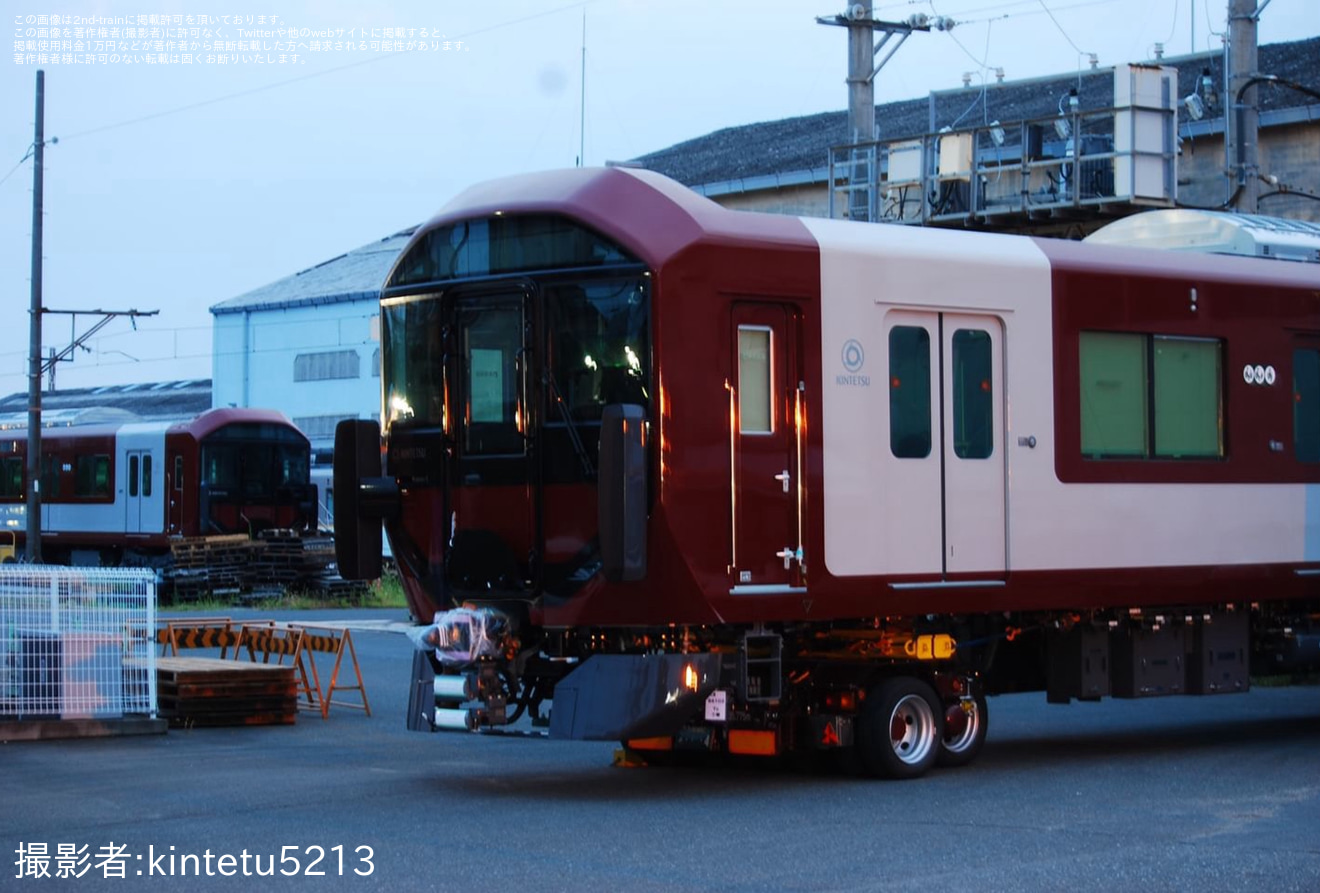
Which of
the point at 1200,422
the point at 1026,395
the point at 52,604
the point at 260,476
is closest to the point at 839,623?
the point at 1026,395

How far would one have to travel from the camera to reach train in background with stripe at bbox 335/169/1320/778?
38.2ft

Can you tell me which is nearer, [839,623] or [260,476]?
[839,623]

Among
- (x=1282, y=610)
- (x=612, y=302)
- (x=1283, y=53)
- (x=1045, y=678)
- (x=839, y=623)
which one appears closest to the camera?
(x=612, y=302)

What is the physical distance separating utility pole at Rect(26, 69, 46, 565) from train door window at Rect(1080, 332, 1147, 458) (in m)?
→ 25.2

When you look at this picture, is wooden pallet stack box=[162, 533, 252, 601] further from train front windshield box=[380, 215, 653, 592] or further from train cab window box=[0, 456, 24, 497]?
train front windshield box=[380, 215, 653, 592]

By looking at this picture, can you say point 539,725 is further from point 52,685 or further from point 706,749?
point 52,685

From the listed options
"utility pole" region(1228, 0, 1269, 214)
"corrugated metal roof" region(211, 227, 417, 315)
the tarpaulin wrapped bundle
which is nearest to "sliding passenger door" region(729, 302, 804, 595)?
the tarpaulin wrapped bundle

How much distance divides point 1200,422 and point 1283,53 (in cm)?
2734

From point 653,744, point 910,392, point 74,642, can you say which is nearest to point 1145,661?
point 910,392

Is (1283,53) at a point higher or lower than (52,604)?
higher

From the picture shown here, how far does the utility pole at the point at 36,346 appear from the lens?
3484 cm

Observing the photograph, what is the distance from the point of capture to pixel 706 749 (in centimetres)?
1298

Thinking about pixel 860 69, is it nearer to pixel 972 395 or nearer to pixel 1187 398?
pixel 1187 398

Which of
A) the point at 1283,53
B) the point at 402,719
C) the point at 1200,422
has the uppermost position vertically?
the point at 1283,53
